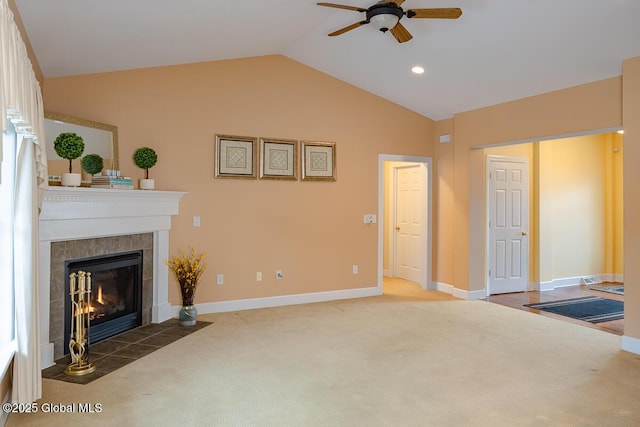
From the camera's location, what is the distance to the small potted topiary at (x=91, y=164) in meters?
4.32

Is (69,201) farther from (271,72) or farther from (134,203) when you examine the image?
(271,72)

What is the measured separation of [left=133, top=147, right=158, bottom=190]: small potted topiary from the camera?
15.7ft

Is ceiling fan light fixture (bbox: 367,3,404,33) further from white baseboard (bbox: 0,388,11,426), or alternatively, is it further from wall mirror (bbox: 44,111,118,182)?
white baseboard (bbox: 0,388,11,426)

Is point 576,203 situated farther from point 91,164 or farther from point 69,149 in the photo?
point 69,149

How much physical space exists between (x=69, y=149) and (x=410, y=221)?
17.9 feet

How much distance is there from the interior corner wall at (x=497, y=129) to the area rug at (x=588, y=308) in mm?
959

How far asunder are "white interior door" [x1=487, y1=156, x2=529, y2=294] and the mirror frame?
17.0 ft

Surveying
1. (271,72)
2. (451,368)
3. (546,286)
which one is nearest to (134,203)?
(271,72)

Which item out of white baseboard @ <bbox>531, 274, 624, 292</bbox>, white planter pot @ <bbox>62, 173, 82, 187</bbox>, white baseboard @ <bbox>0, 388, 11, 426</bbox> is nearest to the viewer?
white baseboard @ <bbox>0, 388, 11, 426</bbox>

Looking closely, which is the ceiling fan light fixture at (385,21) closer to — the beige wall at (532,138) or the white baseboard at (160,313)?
the beige wall at (532,138)

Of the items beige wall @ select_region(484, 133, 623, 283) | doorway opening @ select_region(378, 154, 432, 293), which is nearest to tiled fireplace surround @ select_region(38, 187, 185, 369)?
doorway opening @ select_region(378, 154, 432, 293)

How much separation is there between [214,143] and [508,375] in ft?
13.3

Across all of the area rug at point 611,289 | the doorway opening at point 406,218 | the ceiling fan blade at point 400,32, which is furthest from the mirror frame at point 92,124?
the area rug at point 611,289

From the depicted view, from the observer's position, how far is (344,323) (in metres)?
5.03
